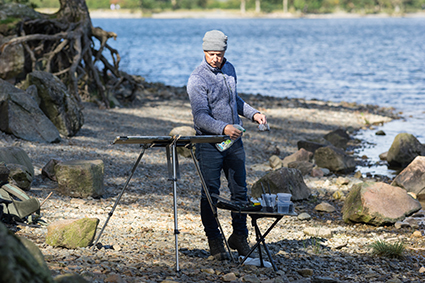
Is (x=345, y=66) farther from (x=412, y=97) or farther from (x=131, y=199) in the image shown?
(x=131, y=199)

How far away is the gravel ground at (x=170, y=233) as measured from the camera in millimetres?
4105

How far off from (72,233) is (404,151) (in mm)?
7595

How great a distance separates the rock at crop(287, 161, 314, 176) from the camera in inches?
352

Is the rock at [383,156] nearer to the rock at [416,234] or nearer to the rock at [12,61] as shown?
the rock at [416,234]

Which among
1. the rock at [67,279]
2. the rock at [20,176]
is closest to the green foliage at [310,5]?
the rock at [20,176]

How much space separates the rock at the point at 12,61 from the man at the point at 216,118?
8.19 metres

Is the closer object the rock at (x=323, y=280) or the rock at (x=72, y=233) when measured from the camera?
the rock at (x=323, y=280)

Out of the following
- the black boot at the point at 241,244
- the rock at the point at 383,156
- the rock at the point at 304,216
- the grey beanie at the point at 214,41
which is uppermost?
the grey beanie at the point at 214,41

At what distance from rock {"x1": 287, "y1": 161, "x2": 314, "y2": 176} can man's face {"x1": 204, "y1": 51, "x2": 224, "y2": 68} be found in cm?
500

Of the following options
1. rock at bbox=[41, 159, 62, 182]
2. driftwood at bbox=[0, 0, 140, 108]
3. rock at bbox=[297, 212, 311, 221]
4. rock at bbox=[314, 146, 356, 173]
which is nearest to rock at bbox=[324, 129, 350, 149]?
rock at bbox=[314, 146, 356, 173]

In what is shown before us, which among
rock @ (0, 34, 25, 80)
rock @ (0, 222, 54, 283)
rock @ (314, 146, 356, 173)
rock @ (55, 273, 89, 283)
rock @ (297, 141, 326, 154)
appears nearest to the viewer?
rock @ (0, 222, 54, 283)

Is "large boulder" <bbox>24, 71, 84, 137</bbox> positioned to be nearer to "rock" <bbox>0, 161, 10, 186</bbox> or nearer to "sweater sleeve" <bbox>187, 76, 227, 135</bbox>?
"rock" <bbox>0, 161, 10, 186</bbox>

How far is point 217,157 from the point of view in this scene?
14.3 ft

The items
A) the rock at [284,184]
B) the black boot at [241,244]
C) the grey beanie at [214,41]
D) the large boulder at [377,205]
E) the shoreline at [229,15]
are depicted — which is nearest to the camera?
the grey beanie at [214,41]
